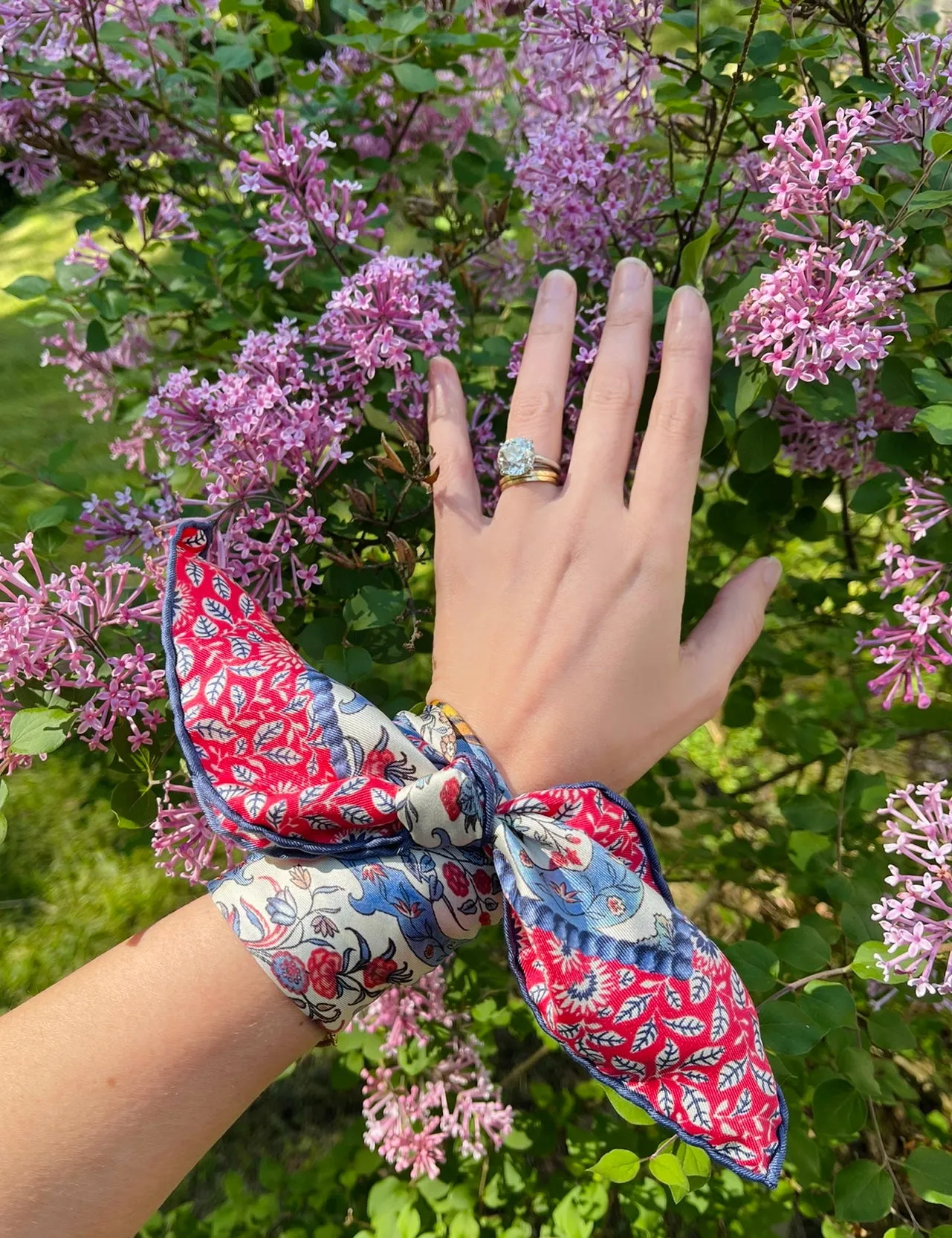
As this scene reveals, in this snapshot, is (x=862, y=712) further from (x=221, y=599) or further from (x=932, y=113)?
(x=221, y=599)

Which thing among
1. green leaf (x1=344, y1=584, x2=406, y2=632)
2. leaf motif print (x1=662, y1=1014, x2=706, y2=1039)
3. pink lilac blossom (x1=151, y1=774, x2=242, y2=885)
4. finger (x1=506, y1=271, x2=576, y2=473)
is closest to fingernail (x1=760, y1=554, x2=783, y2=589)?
finger (x1=506, y1=271, x2=576, y2=473)

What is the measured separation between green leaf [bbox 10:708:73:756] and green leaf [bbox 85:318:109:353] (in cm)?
95

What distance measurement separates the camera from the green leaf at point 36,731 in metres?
1.08

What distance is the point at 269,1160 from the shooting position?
1987 millimetres

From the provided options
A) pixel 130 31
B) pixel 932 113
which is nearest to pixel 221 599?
pixel 932 113

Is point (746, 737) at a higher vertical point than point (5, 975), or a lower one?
lower

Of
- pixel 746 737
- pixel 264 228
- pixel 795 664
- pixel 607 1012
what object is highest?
pixel 264 228

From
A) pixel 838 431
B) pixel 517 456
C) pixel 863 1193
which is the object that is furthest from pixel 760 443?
pixel 863 1193

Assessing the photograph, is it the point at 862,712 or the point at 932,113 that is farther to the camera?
the point at 862,712

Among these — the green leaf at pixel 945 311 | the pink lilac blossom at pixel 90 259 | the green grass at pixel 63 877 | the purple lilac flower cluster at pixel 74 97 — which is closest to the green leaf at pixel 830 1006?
the green leaf at pixel 945 311

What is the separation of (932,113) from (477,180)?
3.29 feet

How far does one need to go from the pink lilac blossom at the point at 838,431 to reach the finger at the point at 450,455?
508 mm

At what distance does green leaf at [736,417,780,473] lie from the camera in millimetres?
1356

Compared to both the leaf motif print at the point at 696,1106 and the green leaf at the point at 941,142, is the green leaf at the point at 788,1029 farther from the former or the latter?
the green leaf at the point at 941,142
